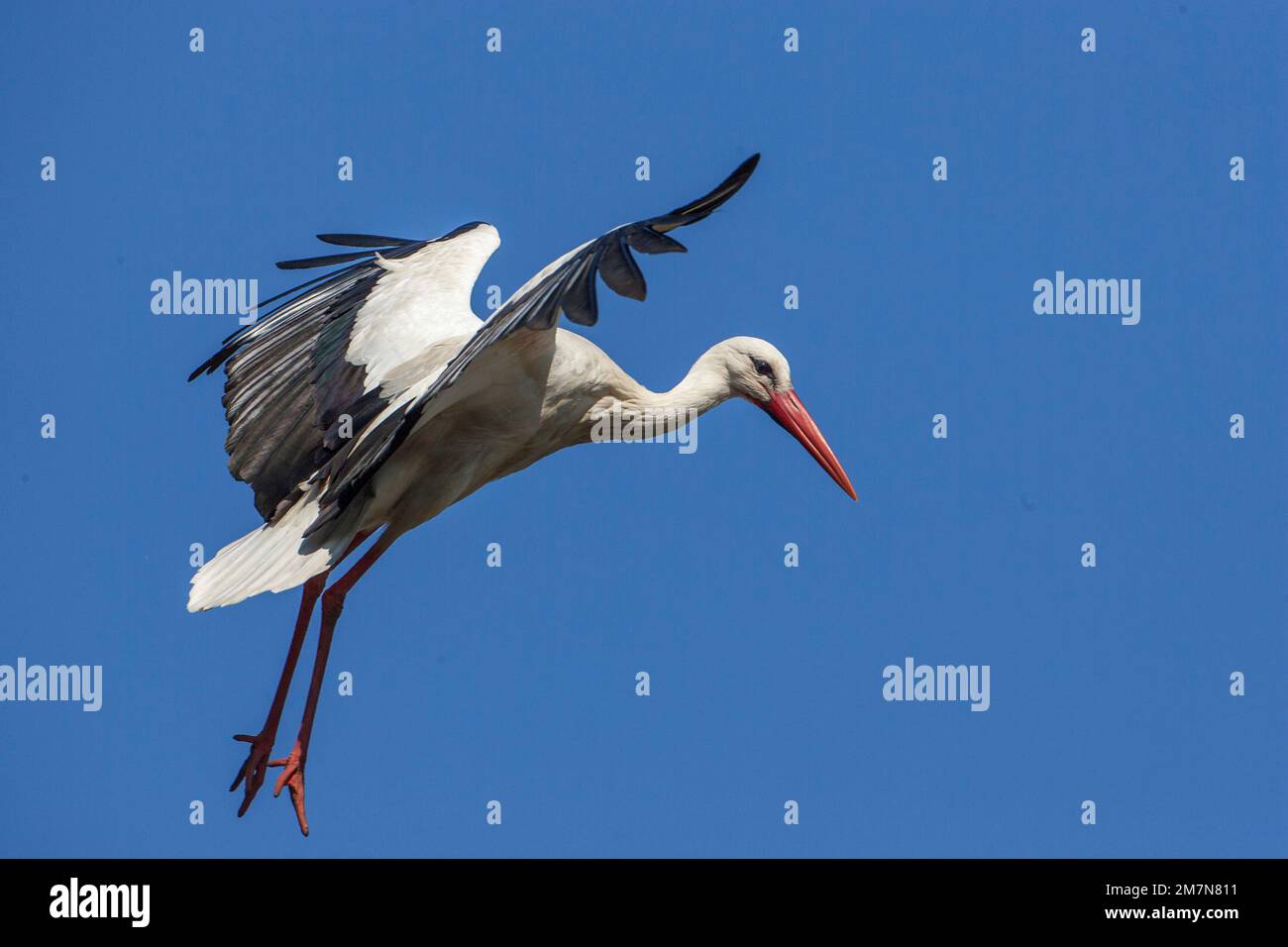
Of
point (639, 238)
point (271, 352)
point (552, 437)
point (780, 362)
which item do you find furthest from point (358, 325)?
point (639, 238)

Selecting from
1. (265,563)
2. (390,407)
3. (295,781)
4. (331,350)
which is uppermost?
(331,350)

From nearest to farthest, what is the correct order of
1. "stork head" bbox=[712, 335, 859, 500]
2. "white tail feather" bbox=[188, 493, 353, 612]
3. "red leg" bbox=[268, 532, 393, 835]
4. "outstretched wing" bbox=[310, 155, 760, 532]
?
"outstretched wing" bbox=[310, 155, 760, 532], "white tail feather" bbox=[188, 493, 353, 612], "red leg" bbox=[268, 532, 393, 835], "stork head" bbox=[712, 335, 859, 500]

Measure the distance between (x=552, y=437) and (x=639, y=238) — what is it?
5.46ft

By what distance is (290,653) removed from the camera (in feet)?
25.2

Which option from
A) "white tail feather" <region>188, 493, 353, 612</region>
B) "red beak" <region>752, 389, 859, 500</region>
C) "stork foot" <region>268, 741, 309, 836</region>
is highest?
"red beak" <region>752, 389, 859, 500</region>

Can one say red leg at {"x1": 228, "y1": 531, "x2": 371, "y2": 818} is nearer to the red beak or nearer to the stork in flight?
the stork in flight

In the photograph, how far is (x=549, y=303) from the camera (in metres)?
5.93

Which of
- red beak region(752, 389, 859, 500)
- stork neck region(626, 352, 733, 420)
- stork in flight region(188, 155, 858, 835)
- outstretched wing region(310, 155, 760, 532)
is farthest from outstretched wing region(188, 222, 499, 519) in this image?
red beak region(752, 389, 859, 500)

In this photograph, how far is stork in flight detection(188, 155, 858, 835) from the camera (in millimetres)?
6859

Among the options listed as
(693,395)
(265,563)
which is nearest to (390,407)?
(265,563)

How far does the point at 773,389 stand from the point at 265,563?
2.21 m

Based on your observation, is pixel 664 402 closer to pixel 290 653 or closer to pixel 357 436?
pixel 357 436

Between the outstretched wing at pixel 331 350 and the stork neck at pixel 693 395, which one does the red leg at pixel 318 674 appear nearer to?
the outstretched wing at pixel 331 350

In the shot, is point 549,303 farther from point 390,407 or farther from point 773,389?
point 773,389
